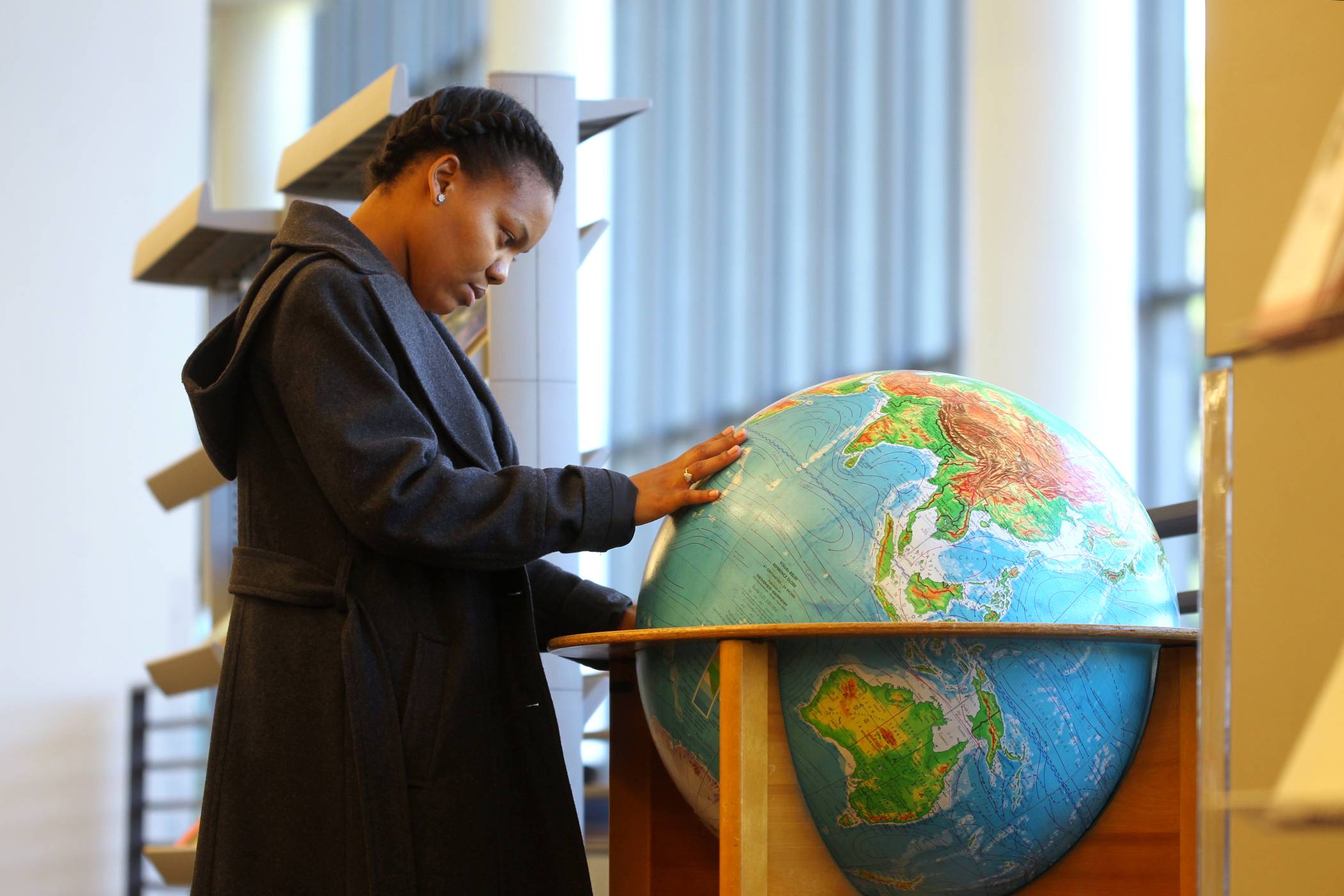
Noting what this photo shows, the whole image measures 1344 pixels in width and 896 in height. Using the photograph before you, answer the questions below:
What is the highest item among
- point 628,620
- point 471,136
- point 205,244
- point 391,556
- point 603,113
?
point 603,113

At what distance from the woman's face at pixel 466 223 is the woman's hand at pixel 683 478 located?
31 centimetres

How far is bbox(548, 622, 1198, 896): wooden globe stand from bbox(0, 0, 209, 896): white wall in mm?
4192

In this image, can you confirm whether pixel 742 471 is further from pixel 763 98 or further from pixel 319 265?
pixel 763 98

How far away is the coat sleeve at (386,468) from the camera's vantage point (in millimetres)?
1637

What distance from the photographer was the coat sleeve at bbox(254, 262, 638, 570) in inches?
64.4

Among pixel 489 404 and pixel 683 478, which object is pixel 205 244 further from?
pixel 683 478

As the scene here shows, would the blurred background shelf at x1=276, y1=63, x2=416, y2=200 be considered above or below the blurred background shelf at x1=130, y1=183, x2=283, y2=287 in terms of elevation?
above

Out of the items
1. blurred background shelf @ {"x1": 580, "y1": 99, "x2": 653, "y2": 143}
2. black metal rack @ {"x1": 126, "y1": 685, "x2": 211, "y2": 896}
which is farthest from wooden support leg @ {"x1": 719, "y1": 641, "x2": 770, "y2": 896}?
black metal rack @ {"x1": 126, "y1": 685, "x2": 211, "y2": 896}

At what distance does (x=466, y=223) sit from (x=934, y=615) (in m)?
0.71

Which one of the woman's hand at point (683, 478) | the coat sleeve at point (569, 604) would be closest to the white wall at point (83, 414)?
the coat sleeve at point (569, 604)

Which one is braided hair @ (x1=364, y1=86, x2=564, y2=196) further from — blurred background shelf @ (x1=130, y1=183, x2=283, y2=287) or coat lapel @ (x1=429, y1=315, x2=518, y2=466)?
blurred background shelf @ (x1=130, y1=183, x2=283, y2=287)

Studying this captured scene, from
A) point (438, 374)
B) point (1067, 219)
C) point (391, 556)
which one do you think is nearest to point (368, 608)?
point (391, 556)

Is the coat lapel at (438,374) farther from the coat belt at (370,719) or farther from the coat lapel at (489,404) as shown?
the coat belt at (370,719)

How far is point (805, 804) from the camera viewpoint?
1.64 metres
